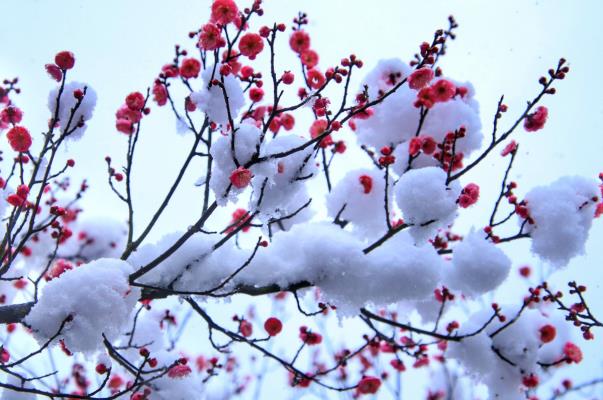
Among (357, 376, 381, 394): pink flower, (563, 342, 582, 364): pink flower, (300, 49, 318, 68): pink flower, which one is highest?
(300, 49, 318, 68): pink flower

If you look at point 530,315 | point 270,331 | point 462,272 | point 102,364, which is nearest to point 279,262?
point 270,331

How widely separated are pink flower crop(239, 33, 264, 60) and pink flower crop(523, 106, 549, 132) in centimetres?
183

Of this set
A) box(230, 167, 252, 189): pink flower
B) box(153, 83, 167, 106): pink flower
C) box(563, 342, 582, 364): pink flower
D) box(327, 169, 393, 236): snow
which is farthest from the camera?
box(563, 342, 582, 364): pink flower

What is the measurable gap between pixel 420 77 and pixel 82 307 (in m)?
2.21

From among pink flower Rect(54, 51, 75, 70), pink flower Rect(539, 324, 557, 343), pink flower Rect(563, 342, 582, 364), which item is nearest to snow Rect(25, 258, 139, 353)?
pink flower Rect(54, 51, 75, 70)

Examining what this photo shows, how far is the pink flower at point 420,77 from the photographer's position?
2.60 metres

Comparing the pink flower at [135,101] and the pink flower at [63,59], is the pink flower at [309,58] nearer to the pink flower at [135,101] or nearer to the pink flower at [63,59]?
the pink flower at [135,101]

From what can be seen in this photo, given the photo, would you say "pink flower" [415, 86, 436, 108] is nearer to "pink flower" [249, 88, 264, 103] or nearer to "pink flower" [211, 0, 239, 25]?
"pink flower" [249, 88, 264, 103]

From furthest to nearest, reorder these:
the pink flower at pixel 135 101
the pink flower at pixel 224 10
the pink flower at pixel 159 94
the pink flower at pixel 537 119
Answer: the pink flower at pixel 159 94 → the pink flower at pixel 537 119 → the pink flower at pixel 135 101 → the pink flower at pixel 224 10

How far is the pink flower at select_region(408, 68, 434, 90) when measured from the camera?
2.60 m

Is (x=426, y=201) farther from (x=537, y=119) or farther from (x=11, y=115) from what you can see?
(x=11, y=115)

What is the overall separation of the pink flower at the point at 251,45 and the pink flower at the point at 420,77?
90cm

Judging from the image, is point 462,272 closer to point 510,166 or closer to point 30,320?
point 510,166

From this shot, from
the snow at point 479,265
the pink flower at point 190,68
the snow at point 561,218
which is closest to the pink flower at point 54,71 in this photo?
the pink flower at point 190,68
